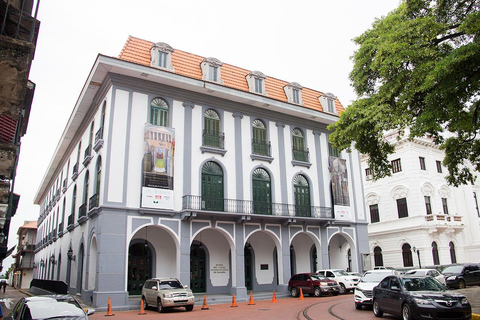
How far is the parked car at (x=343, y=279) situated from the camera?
2356 cm

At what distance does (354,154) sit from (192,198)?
579 inches

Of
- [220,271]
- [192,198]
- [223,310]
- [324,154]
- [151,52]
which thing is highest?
[151,52]

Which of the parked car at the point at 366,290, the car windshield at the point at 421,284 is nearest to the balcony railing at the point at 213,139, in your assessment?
the parked car at the point at 366,290

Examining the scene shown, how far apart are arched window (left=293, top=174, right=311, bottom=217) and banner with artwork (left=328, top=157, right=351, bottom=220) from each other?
2209mm

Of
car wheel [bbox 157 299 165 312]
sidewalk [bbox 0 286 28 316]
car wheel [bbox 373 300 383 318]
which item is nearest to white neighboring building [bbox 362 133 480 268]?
car wheel [bbox 373 300 383 318]

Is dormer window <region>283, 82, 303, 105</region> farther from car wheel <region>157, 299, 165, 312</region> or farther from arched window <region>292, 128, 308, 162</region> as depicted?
car wheel <region>157, 299, 165, 312</region>

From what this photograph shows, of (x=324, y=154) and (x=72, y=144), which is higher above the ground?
(x=72, y=144)

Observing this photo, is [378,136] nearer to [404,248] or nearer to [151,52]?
[151,52]

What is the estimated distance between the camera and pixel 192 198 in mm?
21953

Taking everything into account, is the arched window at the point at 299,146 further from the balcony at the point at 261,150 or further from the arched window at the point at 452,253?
the arched window at the point at 452,253

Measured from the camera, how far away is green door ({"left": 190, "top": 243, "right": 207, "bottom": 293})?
925 inches

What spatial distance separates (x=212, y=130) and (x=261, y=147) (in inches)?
143

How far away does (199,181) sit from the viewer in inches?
891

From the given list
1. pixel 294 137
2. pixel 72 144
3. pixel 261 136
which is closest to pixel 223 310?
pixel 261 136
